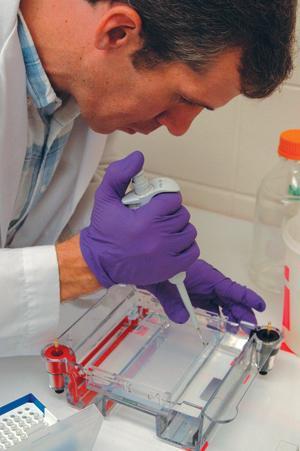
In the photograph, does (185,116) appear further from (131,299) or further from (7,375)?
(7,375)

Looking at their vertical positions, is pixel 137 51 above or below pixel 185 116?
above

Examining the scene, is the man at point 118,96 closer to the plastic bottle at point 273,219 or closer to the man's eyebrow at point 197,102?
the man's eyebrow at point 197,102

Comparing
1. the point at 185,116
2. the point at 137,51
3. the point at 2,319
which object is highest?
the point at 137,51

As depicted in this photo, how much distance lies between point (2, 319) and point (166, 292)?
0.82 feet

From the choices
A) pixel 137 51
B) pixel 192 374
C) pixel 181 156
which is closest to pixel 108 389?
pixel 192 374

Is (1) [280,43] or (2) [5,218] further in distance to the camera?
(2) [5,218]

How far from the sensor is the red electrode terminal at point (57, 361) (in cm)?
85

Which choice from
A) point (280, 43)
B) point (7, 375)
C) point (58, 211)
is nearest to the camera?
point (280, 43)

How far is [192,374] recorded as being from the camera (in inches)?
34.7

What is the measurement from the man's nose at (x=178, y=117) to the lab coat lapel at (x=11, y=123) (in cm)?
21

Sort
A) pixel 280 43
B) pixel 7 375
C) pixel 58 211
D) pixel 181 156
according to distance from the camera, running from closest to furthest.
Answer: pixel 280 43, pixel 7 375, pixel 58 211, pixel 181 156

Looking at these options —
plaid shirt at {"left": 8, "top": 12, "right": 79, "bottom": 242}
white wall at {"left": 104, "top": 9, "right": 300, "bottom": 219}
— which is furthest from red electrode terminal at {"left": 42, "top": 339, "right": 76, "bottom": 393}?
white wall at {"left": 104, "top": 9, "right": 300, "bottom": 219}

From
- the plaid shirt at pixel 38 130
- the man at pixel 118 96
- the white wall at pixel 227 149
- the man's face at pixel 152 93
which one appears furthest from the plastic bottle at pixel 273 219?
the plaid shirt at pixel 38 130

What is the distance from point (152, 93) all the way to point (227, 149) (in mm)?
509
